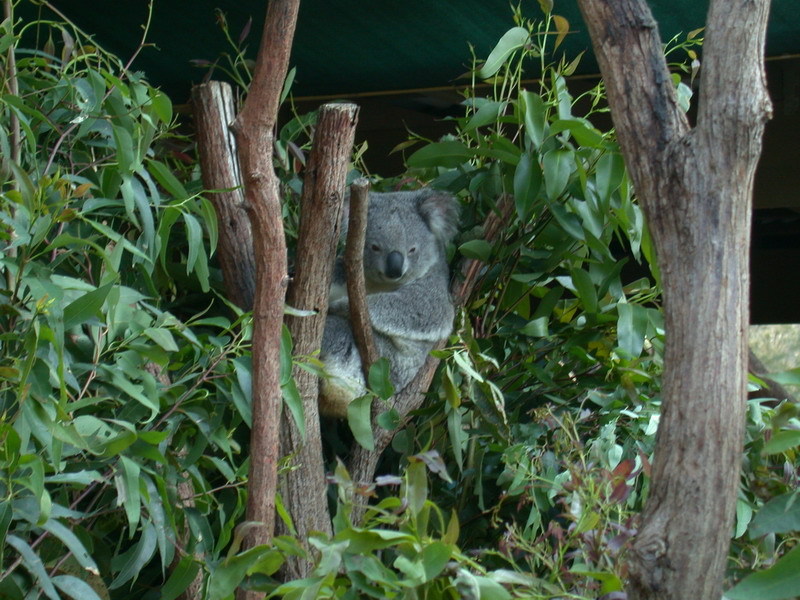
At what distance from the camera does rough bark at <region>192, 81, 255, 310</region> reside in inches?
68.4

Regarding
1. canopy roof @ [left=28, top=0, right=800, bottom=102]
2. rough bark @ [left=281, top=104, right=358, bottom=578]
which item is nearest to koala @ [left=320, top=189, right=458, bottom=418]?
rough bark @ [left=281, top=104, right=358, bottom=578]

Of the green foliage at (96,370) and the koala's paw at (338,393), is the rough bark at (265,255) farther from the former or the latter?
the koala's paw at (338,393)

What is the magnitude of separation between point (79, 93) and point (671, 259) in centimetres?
113

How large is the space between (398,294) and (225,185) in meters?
0.60

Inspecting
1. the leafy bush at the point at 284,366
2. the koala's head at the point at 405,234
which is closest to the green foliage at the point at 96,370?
the leafy bush at the point at 284,366

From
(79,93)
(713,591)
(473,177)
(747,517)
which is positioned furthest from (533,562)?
(79,93)

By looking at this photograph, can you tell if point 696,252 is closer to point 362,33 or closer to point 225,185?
point 225,185

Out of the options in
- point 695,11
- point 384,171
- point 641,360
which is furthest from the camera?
point 384,171

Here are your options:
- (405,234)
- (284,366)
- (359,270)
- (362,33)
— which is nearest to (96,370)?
(284,366)

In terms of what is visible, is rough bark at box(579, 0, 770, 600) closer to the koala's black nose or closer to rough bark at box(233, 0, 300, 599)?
rough bark at box(233, 0, 300, 599)

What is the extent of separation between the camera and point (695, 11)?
235cm

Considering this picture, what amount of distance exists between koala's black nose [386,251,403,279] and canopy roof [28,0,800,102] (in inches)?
18.6

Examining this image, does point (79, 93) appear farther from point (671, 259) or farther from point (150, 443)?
point (671, 259)

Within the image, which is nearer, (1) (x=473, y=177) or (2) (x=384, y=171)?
(1) (x=473, y=177)
